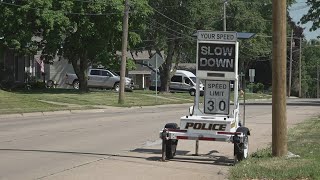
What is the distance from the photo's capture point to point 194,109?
1291cm

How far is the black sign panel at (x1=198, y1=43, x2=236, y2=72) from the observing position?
12.6m

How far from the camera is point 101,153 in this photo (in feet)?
43.0

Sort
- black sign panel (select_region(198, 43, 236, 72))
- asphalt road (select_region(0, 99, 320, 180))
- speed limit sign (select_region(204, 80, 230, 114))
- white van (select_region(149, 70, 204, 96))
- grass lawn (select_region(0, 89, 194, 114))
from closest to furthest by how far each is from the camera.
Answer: asphalt road (select_region(0, 99, 320, 180))
black sign panel (select_region(198, 43, 236, 72))
speed limit sign (select_region(204, 80, 230, 114))
grass lawn (select_region(0, 89, 194, 114))
white van (select_region(149, 70, 204, 96))

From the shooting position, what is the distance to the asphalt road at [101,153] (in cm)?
1025

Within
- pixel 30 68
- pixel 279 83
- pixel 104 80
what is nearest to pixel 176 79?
pixel 104 80

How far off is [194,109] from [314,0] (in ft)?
114

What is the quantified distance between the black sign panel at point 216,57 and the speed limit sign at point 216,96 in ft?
1.39

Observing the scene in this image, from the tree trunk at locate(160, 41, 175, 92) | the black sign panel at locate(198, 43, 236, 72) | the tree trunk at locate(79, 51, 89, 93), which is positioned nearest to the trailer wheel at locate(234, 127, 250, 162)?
the black sign panel at locate(198, 43, 236, 72)

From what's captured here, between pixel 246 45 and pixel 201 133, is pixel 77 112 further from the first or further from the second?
pixel 246 45

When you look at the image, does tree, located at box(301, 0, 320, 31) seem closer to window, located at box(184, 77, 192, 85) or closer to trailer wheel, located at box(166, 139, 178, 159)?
window, located at box(184, 77, 192, 85)

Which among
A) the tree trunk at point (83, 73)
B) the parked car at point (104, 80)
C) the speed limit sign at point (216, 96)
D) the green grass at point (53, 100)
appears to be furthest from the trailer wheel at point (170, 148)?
the parked car at point (104, 80)

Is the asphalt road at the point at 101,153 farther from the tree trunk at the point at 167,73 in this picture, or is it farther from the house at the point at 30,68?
the tree trunk at the point at 167,73

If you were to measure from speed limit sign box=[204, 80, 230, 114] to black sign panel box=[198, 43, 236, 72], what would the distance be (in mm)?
423

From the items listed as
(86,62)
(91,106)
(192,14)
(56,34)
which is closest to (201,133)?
(91,106)
